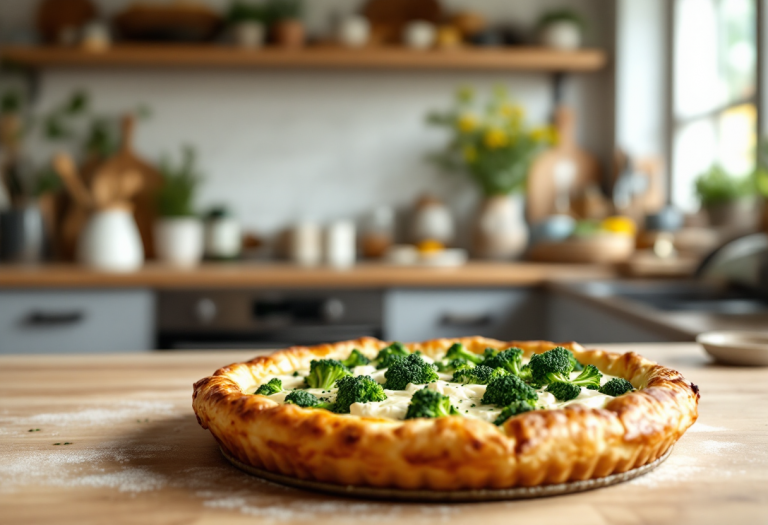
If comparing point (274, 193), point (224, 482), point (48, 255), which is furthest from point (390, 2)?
point (224, 482)

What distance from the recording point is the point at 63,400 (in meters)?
1.14

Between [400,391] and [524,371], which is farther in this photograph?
[524,371]

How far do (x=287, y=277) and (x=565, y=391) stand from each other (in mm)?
2230

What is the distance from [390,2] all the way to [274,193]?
1157 millimetres

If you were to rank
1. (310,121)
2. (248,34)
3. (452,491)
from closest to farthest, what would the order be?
(452,491) < (248,34) < (310,121)

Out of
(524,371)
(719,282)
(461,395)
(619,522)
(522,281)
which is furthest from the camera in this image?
(522,281)

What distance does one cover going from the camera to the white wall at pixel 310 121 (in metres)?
3.91

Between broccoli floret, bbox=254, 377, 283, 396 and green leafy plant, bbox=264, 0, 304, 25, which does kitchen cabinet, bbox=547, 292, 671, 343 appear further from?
green leafy plant, bbox=264, 0, 304, 25

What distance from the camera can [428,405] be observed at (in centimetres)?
82

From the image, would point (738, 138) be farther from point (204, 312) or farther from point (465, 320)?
point (204, 312)

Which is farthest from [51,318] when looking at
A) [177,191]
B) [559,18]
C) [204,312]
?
[559,18]

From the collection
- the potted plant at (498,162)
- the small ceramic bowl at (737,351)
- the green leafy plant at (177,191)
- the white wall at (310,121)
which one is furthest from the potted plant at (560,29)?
the small ceramic bowl at (737,351)

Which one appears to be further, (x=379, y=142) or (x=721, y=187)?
(x=379, y=142)

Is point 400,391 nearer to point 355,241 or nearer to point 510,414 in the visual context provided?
point 510,414
